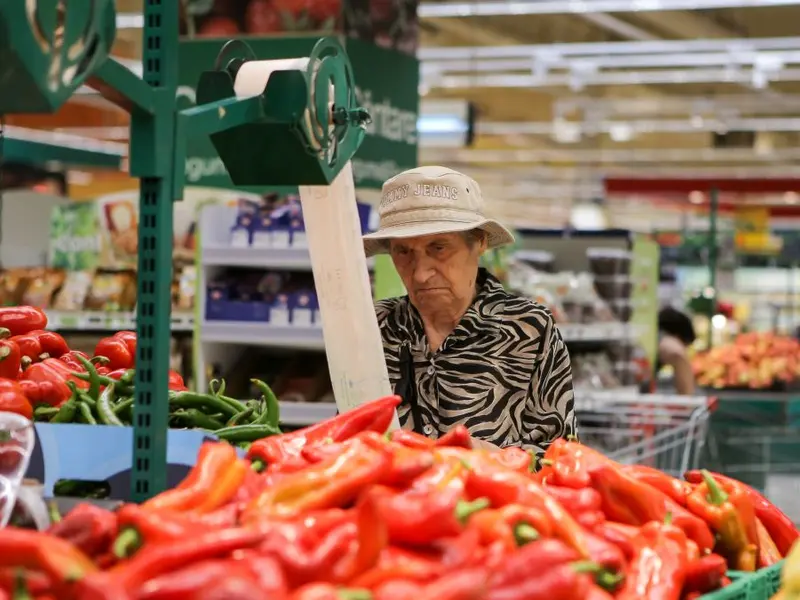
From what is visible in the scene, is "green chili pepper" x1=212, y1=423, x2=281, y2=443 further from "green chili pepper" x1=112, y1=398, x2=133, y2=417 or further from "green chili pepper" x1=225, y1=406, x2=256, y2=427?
"green chili pepper" x1=112, y1=398, x2=133, y2=417

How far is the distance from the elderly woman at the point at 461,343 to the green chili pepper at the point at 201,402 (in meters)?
0.61

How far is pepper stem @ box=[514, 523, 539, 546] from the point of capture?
181cm

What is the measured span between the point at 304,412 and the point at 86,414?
13.0ft

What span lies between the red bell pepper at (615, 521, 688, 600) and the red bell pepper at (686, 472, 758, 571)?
0.21 meters

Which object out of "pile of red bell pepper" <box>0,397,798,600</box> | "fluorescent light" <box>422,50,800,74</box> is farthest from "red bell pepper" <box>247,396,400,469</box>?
"fluorescent light" <box>422,50,800,74</box>

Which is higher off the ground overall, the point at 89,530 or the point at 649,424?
the point at 89,530

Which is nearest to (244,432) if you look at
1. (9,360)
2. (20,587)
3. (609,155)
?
(9,360)

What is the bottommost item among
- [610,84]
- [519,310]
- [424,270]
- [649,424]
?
[649,424]

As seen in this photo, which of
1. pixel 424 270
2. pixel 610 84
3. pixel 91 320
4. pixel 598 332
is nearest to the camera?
pixel 424 270

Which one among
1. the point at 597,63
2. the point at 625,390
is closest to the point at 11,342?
the point at 625,390

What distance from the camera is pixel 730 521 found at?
2271 millimetres

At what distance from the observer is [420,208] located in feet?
10.6

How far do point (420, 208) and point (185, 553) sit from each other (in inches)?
72.3

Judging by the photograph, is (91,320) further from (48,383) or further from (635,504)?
(635,504)
